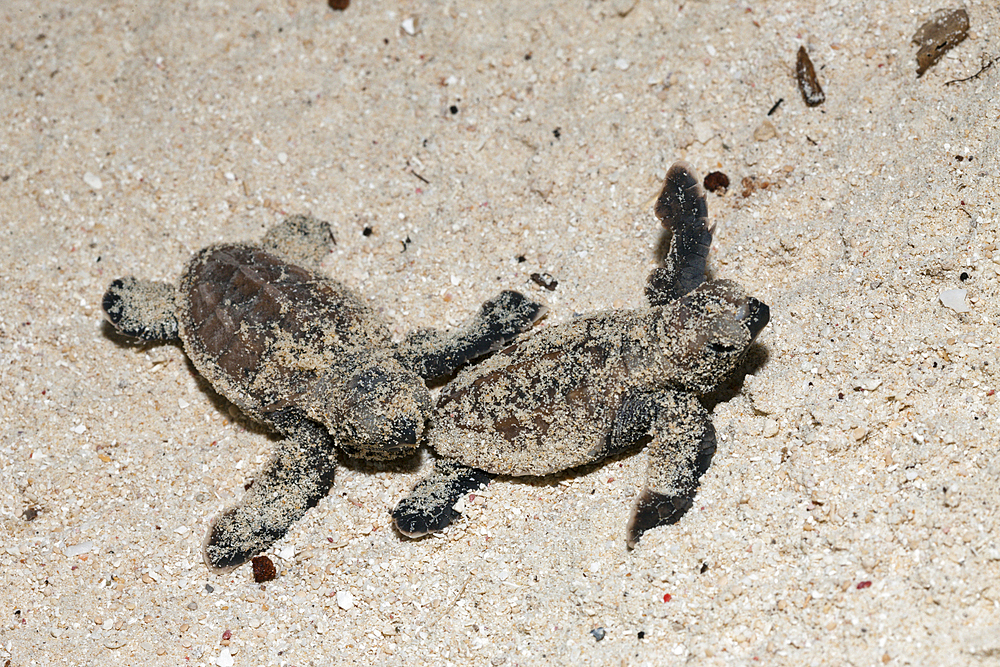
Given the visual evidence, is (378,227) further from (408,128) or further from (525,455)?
(525,455)

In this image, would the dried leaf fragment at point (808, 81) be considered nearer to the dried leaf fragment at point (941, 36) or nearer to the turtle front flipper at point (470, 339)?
the dried leaf fragment at point (941, 36)

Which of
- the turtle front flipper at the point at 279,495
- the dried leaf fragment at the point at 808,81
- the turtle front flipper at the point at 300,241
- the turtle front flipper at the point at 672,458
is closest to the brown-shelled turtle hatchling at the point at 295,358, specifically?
the turtle front flipper at the point at 279,495

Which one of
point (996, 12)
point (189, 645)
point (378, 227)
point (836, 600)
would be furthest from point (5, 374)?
point (996, 12)

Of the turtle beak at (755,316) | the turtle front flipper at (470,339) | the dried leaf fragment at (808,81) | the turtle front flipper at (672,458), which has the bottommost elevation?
the turtle front flipper at (672,458)

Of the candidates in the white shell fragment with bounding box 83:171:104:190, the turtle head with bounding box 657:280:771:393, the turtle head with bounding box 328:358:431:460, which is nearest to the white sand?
the white shell fragment with bounding box 83:171:104:190

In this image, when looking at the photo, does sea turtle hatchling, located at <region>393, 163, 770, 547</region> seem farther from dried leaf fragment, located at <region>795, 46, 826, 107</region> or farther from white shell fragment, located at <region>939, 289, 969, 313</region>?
dried leaf fragment, located at <region>795, 46, 826, 107</region>

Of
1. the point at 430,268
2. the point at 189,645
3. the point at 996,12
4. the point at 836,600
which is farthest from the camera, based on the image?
the point at 430,268
